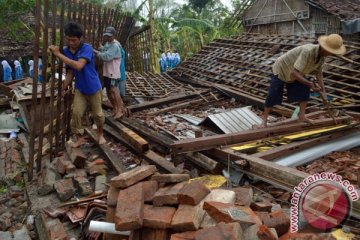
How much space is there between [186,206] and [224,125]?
3.20 m

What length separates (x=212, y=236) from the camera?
6.79ft

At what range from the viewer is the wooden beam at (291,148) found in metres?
3.83

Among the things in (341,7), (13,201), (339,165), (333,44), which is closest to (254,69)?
(333,44)

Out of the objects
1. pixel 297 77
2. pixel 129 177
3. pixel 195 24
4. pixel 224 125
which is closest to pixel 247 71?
pixel 224 125

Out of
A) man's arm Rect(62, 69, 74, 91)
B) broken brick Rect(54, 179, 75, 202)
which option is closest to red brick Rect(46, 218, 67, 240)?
broken brick Rect(54, 179, 75, 202)

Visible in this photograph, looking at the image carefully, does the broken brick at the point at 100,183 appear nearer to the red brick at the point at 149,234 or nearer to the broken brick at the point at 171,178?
the broken brick at the point at 171,178

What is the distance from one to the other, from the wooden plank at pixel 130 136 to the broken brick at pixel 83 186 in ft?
2.60

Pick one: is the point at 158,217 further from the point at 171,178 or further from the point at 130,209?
the point at 171,178

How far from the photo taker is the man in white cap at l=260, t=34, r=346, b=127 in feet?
14.6

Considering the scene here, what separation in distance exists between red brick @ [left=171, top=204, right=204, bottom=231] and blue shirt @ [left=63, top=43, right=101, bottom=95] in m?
2.69

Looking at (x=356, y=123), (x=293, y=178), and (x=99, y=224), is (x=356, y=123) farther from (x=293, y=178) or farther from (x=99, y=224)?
(x=99, y=224)

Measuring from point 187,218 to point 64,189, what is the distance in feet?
7.07

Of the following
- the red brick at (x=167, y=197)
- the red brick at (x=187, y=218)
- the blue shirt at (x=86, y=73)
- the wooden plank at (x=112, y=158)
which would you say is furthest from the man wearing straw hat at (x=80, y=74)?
the red brick at (x=187, y=218)

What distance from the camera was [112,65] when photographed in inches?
242
